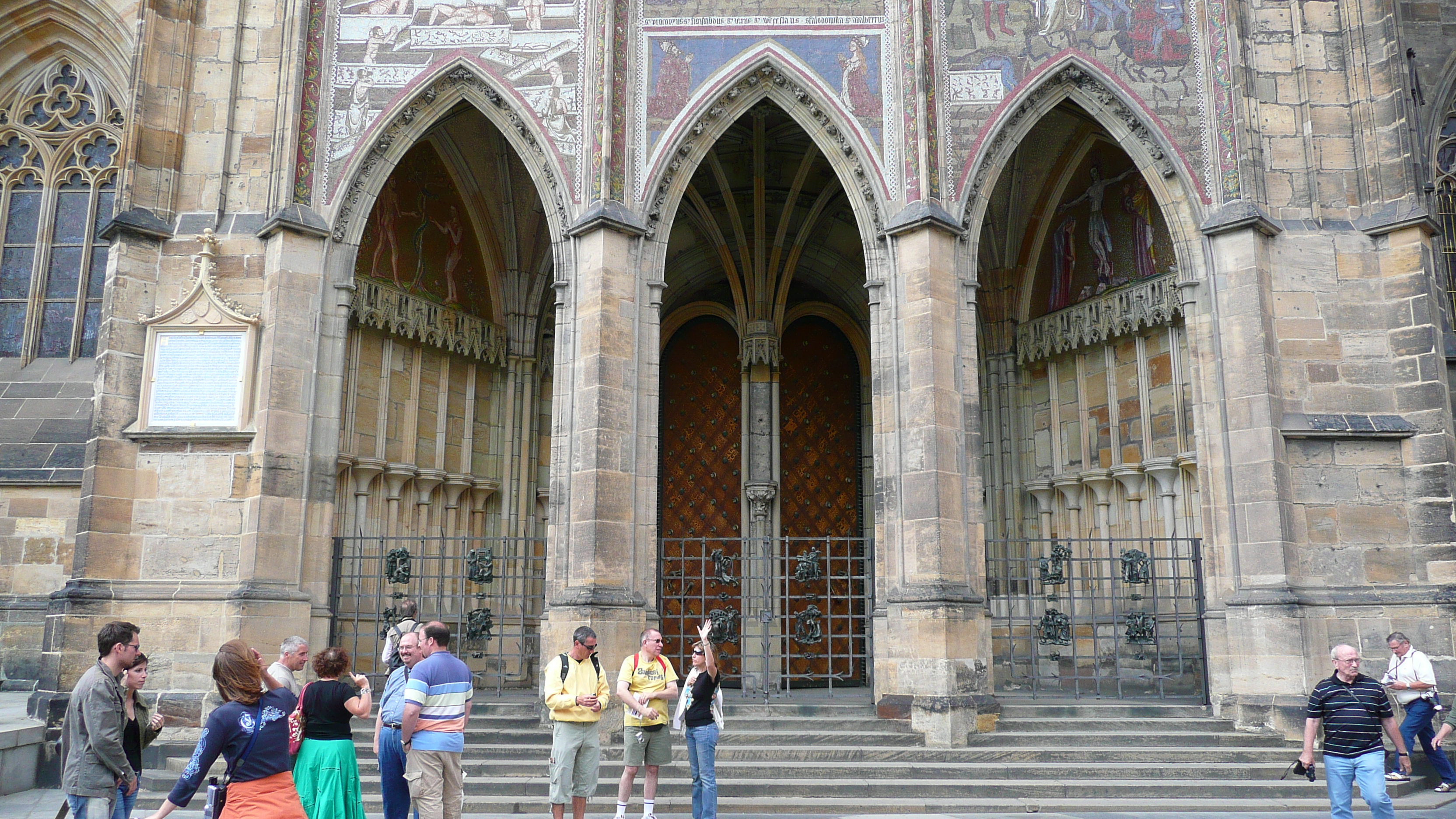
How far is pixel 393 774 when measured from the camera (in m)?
6.10

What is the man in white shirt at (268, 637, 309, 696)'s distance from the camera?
20.1ft

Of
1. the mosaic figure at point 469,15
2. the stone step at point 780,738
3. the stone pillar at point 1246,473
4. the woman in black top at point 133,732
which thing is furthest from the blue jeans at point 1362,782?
the mosaic figure at point 469,15

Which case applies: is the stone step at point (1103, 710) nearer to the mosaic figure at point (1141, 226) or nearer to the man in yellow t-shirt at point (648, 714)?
the man in yellow t-shirt at point (648, 714)

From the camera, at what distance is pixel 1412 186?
11.2 meters

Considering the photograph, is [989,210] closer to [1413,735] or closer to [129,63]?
[1413,735]

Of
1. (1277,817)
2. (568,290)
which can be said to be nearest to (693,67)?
(568,290)

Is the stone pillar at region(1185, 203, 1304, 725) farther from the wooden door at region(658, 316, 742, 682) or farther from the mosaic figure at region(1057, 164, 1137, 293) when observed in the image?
the wooden door at region(658, 316, 742, 682)

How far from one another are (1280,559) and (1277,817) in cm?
282

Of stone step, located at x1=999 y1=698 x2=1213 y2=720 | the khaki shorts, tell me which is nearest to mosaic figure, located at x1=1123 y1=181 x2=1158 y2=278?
stone step, located at x1=999 y1=698 x2=1213 y2=720

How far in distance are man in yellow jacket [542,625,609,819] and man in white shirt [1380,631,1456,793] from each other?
673 centimetres

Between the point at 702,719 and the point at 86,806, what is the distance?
3.66m

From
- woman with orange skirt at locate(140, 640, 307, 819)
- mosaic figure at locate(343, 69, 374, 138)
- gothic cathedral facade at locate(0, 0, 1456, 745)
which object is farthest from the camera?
mosaic figure at locate(343, 69, 374, 138)

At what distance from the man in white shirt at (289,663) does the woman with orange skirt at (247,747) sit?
5.65 feet

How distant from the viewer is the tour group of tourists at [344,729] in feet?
14.2
